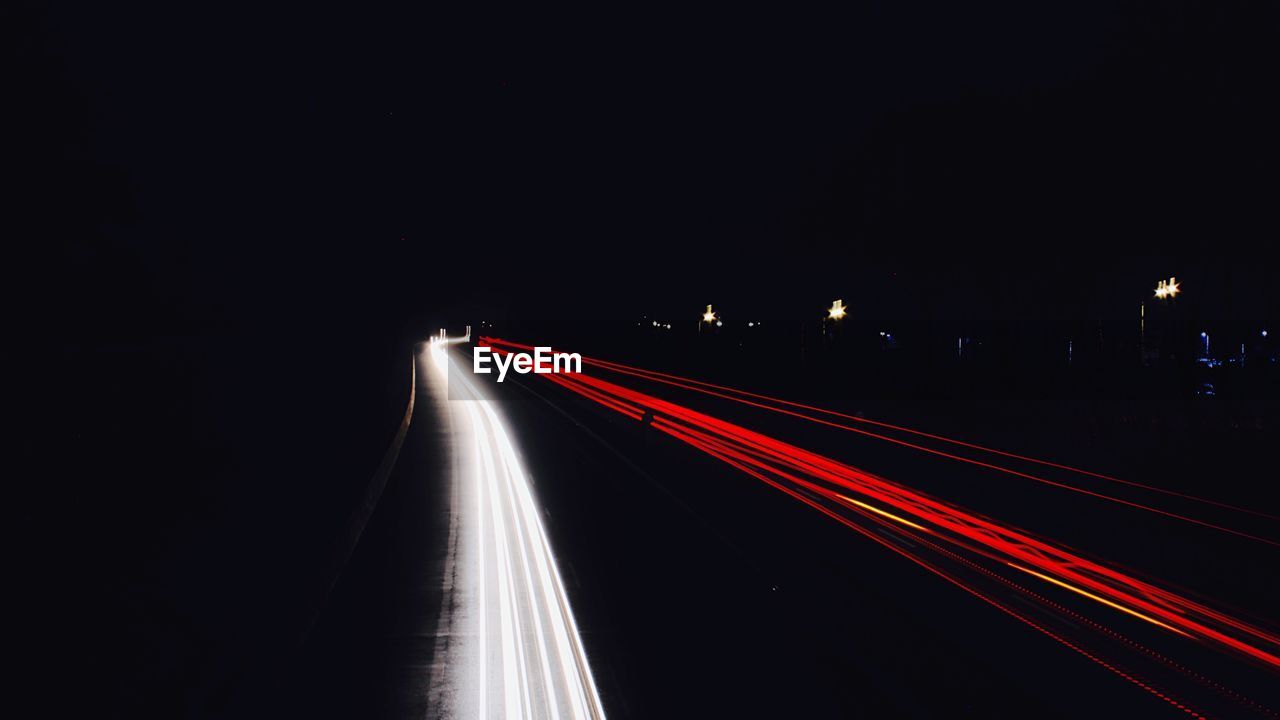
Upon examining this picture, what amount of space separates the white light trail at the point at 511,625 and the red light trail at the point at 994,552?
3.47 meters

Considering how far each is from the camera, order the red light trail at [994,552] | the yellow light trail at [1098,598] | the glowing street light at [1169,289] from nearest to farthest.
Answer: the red light trail at [994,552], the yellow light trail at [1098,598], the glowing street light at [1169,289]

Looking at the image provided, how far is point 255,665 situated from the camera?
6.81m

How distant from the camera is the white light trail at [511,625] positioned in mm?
6316

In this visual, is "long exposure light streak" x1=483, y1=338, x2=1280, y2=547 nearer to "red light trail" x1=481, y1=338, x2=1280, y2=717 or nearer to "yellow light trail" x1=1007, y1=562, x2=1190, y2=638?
"red light trail" x1=481, y1=338, x2=1280, y2=717

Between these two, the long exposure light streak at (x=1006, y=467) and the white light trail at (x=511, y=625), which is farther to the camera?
the long exposure light streak at (x=1006, y=467)

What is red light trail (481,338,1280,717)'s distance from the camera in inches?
302

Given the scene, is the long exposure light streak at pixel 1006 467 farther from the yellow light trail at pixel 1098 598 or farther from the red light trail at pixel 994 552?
the yellow light trail at pixel 1098 598

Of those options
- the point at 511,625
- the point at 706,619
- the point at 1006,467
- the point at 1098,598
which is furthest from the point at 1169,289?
the point at 511,625

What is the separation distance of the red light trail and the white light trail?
11.4 feet

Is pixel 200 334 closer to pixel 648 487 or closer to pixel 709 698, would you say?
pixel 648 487

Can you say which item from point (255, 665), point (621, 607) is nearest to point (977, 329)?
point (621, 607)

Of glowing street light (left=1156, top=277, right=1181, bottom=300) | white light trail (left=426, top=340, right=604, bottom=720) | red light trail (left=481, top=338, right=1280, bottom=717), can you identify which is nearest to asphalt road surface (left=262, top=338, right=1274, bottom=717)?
white light trail (left=426, top=340, right=604, bottom=720)

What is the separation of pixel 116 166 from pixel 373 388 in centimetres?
1732

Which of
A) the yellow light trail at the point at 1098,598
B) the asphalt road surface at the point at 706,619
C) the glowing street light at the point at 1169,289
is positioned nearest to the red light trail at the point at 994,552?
the yellow light trail at the point at 1098,598
